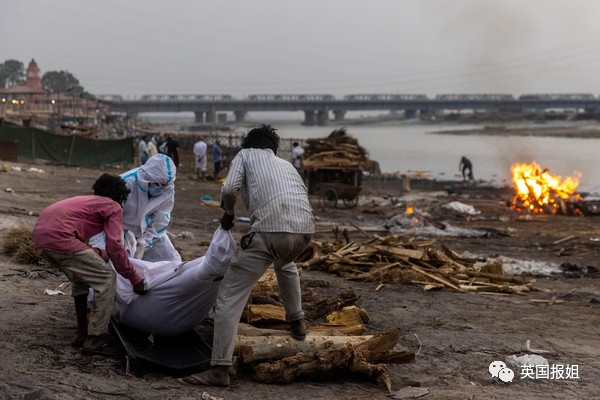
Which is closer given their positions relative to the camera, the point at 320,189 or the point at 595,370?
the point at 595,370

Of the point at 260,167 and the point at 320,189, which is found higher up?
the point at 260,167

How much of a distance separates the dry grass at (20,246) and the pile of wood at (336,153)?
55.9 feet

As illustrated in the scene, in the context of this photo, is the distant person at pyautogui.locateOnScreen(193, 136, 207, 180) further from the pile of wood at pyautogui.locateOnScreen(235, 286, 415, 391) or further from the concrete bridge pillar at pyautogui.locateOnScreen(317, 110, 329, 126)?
the concrete bridge pillar at pyautogui.locateOnScreen(317, 110, 329, 126)

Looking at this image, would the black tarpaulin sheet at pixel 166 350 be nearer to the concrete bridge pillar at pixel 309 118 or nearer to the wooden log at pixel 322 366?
the wooden log at pixel 322 366

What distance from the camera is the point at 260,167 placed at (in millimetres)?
6270

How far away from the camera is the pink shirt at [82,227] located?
644 cm

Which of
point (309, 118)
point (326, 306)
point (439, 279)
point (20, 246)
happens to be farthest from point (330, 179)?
point (309, 118)

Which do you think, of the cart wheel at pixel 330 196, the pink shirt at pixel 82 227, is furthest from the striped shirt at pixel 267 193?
the cart wheel at pixel 330 196

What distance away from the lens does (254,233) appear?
6094mm

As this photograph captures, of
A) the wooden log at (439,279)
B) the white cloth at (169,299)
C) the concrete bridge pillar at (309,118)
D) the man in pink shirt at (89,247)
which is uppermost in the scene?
the man in pink shirt at (89,247)

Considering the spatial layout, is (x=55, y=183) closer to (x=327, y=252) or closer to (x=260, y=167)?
(x=327, y=252)

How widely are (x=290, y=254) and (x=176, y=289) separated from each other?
1.19 metres

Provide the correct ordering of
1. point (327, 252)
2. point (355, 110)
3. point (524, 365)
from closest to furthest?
point (524, 365) < point (327, 252) < point (355, 110)

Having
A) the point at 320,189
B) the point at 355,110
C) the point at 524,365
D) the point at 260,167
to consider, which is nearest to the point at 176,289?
the point at 260,167
